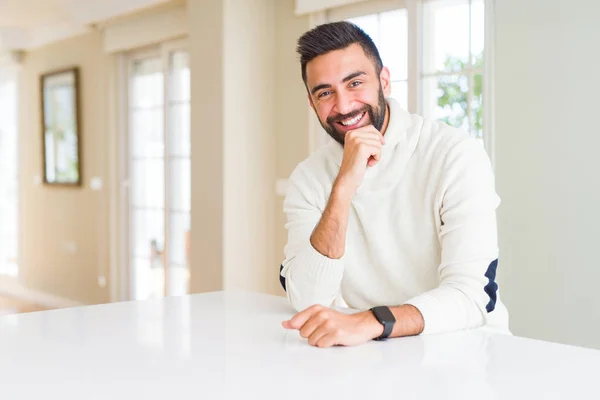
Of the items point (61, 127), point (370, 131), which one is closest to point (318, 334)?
point (370, 131)

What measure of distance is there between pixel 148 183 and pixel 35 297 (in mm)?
2229

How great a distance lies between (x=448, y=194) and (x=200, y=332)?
67 cm

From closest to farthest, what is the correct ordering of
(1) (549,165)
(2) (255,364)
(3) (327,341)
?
1. (2) (255,364)
2. (3) (327,341)
3. (1) (549,165)

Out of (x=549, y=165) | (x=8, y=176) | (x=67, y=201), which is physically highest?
(x=549, y=165)

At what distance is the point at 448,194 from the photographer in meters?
1.63

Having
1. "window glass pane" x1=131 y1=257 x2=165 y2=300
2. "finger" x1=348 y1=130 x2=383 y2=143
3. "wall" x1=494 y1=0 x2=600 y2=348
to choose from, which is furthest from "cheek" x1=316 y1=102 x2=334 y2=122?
"window glass pane" x1=131 y1=257 x2=165 y2=300

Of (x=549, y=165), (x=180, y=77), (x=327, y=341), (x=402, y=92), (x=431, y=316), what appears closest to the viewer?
(x=327, y=341)

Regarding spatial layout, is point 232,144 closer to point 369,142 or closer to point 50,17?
point 369,142

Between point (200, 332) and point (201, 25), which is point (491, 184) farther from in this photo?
point (201, 25)

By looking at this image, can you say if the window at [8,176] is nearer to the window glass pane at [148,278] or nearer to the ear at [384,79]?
the window glass pane at [148,278]

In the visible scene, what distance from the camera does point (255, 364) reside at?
109 centimetres

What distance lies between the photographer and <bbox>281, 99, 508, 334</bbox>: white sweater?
4.98 ft

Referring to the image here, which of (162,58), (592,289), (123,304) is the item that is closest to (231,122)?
(162,58)

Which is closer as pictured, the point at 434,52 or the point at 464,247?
the point at 464,247
